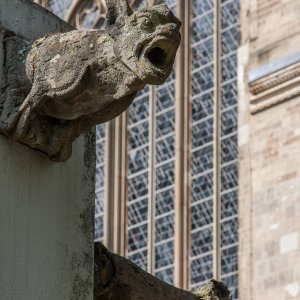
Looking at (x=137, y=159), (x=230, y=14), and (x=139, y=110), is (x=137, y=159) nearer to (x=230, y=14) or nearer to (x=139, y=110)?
(x=139, y=110)

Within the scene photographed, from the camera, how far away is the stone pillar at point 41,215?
6617 mm

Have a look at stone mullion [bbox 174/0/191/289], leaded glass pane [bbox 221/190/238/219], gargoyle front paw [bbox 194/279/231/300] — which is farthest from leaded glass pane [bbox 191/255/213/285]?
gargoyle front paw [bbox 194/279/231/300]

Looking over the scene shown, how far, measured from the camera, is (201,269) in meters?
19.9

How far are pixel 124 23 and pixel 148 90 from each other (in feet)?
48.6

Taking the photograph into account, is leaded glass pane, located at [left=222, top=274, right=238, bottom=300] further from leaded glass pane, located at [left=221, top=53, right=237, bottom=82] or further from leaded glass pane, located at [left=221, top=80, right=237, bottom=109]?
leaded glass pane, located at [left=221, top=53, right=237, bottom=82]

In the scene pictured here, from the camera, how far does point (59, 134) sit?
6734 mm

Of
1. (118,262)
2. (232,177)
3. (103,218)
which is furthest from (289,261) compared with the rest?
(118,262)

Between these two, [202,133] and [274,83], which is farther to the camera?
[202,133]

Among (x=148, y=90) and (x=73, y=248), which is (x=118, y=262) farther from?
(x=148, y=90)

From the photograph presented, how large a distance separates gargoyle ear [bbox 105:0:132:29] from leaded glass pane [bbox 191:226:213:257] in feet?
44.2

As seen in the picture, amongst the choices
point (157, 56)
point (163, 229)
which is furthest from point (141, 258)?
point (157, 56)

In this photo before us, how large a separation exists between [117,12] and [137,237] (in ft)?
47.4

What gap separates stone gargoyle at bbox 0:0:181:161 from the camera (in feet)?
20.8

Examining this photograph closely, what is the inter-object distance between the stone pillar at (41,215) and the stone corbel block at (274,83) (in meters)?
12.4
